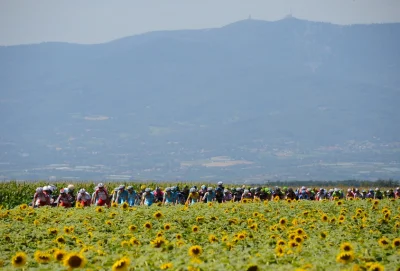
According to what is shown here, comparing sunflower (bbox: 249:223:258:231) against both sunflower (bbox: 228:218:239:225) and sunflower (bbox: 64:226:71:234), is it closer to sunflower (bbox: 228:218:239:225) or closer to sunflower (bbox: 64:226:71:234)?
sunflower (bbox: 228:218:239:225)

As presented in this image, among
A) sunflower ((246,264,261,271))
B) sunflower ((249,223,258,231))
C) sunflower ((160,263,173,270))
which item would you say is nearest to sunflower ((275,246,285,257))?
sunflower ((246,264,261,271))

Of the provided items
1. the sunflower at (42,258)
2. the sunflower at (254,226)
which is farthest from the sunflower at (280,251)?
the sunflower at (254,226)

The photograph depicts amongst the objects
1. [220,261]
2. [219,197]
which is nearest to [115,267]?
[220,261]

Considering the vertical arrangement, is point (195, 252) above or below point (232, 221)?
below

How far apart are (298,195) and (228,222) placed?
3003cm

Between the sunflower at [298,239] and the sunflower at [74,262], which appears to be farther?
the sunflower at [298,239]

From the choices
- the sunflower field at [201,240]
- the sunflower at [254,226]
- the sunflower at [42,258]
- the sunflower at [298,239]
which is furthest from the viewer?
the sunflower at [254,226]

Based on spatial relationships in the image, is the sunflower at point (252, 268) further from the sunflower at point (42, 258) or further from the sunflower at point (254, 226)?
the sunflower at point (254, 226)

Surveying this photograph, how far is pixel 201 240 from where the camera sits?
624 inches

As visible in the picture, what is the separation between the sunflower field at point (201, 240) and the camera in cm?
1098

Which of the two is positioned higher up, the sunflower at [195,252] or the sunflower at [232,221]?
the sunflower at [232,221]

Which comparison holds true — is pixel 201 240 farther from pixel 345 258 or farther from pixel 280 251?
pixel 345 258

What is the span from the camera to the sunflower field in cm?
1098

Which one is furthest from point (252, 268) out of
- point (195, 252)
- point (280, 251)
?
point (280, 251)
